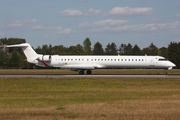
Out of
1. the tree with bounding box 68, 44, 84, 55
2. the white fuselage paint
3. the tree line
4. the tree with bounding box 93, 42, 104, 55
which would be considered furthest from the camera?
the tree with bounding box 93, 42, 104, 55

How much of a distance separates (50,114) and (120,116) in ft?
9.01

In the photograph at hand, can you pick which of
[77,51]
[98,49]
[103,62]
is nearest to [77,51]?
[77,51]

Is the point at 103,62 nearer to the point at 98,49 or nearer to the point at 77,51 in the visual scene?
the point at 77,51

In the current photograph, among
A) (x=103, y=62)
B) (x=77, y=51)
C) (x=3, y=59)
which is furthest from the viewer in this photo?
(x=77, y=51)

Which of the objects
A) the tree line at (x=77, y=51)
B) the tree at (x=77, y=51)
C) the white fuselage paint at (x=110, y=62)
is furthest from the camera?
the tree at (x=77, y=51)

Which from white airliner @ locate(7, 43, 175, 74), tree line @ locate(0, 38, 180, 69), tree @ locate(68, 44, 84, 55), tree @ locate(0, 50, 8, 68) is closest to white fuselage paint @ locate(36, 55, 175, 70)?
white airliner @ locate(7, 43, 175, 74)

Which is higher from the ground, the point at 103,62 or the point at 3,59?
the point at 3,59

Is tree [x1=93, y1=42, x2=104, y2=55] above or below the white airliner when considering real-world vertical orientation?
above

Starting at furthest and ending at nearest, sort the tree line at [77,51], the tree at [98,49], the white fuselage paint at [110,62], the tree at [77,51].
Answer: the tree at [98,49]
the tree at [77,51]
the tree line at [77,51]
the white fuselage paint at [110,62]

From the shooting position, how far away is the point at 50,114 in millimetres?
14625

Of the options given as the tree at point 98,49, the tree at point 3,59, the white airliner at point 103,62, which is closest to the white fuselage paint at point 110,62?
the white airliner at point 103,62

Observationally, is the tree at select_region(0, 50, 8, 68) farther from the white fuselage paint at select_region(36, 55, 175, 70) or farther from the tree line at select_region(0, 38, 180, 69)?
the white fuselage paint at select_region(36, 55, 175, 70)

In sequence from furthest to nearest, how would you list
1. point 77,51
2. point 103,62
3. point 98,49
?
point 98,49
point 77,51
point 103,62

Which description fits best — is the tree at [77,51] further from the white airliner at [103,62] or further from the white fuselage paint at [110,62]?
the white fuselage paint at [110,62]
